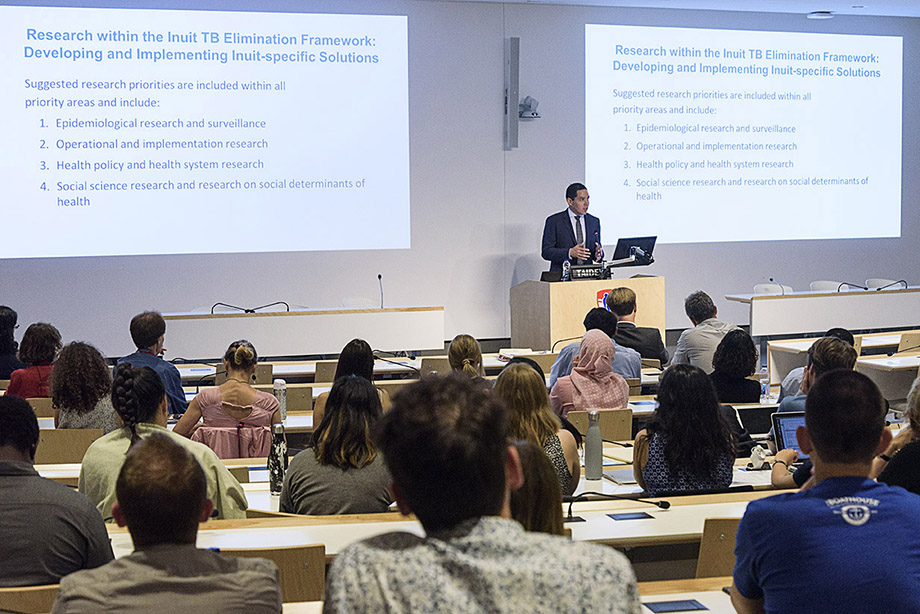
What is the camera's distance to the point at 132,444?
3.18m

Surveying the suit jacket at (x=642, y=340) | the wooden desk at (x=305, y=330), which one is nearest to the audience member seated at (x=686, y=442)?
the suit jacket at (x=642, y=340)

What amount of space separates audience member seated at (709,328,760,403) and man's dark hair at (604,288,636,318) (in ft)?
5.03

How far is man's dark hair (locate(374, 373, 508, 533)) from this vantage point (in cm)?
120

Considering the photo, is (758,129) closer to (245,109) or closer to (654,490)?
(245,109)

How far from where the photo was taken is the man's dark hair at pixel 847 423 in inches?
77.1

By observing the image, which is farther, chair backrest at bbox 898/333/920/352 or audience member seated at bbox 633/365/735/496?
chair backrest at bbox 898/333/920/352

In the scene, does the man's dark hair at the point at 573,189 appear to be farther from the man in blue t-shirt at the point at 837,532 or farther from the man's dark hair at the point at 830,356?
the man in blue t-shirt at the point at 837,532

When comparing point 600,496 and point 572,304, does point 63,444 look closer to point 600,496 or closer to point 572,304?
point 600,496

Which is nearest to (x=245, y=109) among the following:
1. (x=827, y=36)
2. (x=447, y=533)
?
(x=827, y=36)

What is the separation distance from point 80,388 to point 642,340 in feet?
12.7

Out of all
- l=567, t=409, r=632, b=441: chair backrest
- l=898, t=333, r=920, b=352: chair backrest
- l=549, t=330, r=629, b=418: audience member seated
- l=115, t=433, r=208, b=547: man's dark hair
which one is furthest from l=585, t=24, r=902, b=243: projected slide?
l=115, t=433, r=208, b=547: man's dark hair

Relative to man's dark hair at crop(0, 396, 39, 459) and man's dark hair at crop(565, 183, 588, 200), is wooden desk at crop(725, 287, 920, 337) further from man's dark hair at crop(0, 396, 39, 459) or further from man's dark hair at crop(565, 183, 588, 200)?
man's dark hair at crop(0, 396, 39, 459)

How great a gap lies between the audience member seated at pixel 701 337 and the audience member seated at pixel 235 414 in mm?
3154

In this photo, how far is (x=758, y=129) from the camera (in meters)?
10.8
